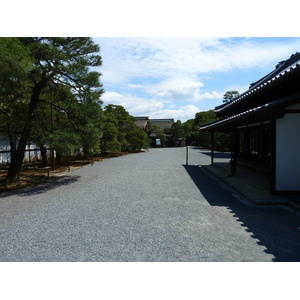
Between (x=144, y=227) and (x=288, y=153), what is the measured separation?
4127 millimetres

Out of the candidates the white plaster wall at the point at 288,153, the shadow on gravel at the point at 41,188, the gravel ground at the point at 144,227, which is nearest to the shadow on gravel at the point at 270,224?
the gravel ground at the point at 144,227

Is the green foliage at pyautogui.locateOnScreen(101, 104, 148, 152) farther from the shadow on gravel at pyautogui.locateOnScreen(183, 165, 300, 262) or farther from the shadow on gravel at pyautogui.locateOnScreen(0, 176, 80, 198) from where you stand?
the shadow on gravel at pyautogui.locateOnScreen(183, 165, 300, 262)

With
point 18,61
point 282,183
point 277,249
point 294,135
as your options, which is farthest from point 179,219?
point 18,61

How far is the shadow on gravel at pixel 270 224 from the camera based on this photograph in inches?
121

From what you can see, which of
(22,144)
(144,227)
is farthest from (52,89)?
(144,227)

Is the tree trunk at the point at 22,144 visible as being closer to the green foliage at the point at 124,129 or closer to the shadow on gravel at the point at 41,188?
the shadow on gravel at the point at 41,188

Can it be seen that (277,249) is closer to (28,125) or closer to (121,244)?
(121,244)

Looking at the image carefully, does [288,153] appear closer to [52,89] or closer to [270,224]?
[270,224]

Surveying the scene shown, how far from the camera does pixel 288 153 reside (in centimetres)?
576

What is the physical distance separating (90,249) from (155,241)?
2.97 feet

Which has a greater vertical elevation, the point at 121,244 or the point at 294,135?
the point at 294,135

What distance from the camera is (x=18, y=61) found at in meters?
6.07

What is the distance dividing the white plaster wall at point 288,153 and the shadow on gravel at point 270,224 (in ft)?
3.40

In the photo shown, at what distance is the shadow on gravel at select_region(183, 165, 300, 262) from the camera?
121 inches
